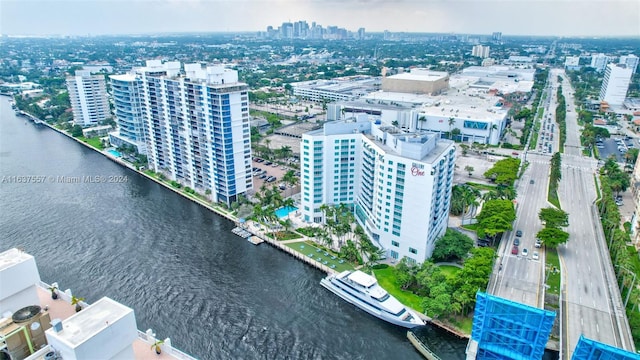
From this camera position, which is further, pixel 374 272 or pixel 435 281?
pixel 374 272

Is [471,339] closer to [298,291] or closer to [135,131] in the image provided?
[298,291]

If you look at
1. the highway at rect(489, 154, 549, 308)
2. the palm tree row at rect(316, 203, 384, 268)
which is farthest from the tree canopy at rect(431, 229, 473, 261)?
the palm tree row at rect(316, 203, 384, 268)

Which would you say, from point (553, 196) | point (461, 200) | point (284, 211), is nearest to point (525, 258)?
point (461, 200)

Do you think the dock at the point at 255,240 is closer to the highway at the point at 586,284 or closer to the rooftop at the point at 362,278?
the rooftop at the point at 362,278

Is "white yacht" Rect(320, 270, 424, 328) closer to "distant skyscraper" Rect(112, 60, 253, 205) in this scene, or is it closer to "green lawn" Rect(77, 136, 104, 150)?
"distant skyscraper" Rect(112, 60, 253, 205)

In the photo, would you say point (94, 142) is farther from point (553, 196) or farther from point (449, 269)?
point (553, 196)

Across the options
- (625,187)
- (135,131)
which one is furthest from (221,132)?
(625,187)

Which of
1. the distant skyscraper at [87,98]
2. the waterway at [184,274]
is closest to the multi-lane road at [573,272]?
the waterway at [184,274]
